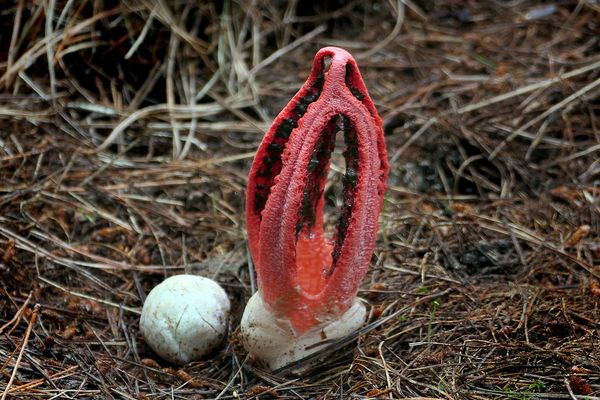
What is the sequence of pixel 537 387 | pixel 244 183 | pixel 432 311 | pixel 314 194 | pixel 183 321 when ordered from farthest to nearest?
pixel 244 183
pixel 432 311
pixel 183 321
pixel 314 194
pixel 537 387

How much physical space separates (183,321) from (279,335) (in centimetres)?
45

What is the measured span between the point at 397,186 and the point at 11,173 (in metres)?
2.47

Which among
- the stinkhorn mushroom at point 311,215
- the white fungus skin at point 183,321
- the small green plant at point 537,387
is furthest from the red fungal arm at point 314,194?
the small green plant at point 537,387

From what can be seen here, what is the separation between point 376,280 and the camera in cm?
394

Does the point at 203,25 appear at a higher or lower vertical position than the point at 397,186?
higher

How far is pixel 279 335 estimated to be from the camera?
3199 mm

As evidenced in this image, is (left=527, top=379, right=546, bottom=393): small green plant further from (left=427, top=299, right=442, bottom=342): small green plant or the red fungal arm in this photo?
the red fungal arm

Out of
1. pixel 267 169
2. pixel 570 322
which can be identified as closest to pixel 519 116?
pixel 570 322

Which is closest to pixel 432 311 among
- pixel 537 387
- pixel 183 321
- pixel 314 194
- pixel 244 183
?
pixel 537 387

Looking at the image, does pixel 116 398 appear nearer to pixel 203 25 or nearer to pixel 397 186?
pixel 397 186

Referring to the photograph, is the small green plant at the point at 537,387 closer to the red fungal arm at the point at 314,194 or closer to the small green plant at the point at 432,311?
the small green plant at the point at 432,311

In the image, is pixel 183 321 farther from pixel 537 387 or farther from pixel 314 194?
pixel 537 387

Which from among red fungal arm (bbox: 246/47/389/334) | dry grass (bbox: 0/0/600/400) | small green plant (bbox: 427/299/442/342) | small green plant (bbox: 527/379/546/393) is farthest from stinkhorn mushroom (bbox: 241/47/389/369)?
small green plant (bbox: 527/379/546/393)

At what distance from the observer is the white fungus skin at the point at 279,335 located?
3.19 meters
